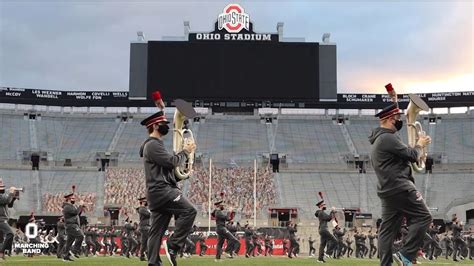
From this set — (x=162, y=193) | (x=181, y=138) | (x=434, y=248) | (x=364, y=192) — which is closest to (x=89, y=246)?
(x=434, y=248)

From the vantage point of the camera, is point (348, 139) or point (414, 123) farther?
point (348, 139)

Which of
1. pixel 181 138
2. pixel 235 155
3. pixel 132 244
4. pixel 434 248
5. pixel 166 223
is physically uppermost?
pixel 235 155

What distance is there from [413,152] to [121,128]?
62553mm

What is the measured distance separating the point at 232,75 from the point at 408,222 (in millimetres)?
53069

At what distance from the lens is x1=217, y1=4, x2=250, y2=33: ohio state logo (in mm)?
66188

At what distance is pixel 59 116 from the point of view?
236 feet

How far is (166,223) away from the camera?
34.4 ft

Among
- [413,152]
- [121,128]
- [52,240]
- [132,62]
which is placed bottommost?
[52,240]

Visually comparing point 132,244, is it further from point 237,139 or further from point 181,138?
point 237,139

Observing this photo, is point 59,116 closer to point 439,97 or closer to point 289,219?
point 289,219

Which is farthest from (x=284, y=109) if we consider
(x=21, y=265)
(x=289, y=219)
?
(x=21, y=265)

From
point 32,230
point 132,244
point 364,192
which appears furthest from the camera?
point 364,192

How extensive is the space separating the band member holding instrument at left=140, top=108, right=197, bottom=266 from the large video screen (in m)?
52.2

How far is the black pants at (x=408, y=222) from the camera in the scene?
32.4 feet
